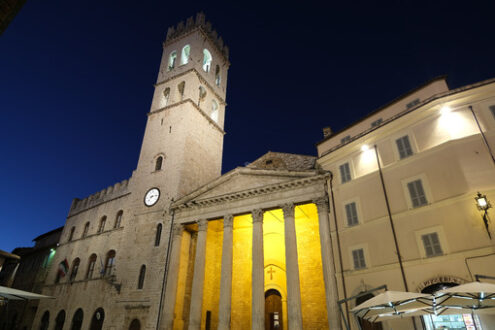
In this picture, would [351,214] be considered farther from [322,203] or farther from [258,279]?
[258,279]

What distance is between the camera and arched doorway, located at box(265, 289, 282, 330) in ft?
62.7

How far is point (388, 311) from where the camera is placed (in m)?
8.48

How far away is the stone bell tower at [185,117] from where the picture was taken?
23594 mm

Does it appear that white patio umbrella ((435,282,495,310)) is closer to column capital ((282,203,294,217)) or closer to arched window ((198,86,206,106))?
column capital ((282,203,294,217))

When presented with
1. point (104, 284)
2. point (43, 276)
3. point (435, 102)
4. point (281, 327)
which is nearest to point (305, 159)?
point (435, 102)

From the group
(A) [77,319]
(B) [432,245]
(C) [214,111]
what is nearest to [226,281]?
(B) [432,245]

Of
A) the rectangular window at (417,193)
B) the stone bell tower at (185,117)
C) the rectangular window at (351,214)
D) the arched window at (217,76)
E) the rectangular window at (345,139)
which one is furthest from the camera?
the arched window at (217,76)

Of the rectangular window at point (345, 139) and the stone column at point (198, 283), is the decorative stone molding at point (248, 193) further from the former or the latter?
the rectangular window at point (345, 139)

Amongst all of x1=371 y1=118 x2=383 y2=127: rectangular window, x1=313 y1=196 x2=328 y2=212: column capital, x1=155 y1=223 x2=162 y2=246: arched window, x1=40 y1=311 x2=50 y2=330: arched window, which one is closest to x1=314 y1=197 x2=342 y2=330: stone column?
x1=313 y1=196 x2=328 y2=212: column capital

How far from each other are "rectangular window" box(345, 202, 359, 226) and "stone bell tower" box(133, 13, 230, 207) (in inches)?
485

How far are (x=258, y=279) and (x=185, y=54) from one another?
79.0 feet

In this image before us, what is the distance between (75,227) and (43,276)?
18.8 ft

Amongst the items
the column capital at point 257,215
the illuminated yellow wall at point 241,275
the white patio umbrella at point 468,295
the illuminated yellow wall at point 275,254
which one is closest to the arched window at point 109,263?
the illuminated yellow wall at point 241,275

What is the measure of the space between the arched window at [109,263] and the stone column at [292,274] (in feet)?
48.3
